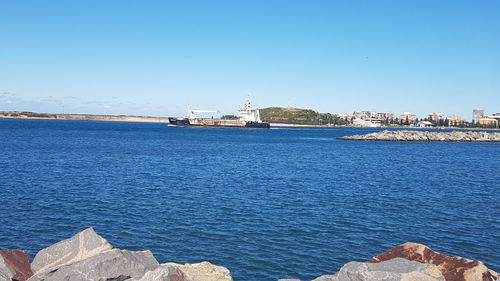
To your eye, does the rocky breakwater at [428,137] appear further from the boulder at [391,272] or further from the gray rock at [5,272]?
the gray rock at [5,272]

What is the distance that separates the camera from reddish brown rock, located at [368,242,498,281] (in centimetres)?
952

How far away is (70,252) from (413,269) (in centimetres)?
754

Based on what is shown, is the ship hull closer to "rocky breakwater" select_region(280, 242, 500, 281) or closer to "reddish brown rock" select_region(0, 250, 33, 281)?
"reddish brown rock" select_region(0, 250, 33, 281)

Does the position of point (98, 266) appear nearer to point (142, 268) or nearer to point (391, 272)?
point (142, 268)

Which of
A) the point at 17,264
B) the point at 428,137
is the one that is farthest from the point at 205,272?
the point at 428,137

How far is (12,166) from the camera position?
41031 millimetres

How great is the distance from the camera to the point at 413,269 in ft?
28.2

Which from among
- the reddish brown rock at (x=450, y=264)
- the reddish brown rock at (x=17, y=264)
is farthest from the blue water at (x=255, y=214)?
the reddish brown rock at (x=17, y=264)

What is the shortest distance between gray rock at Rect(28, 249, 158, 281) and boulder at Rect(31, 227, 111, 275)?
20.6 inches

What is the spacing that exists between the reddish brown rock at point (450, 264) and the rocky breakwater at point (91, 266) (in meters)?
4.55

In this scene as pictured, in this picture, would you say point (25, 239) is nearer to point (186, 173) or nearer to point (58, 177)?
point (58, 177)

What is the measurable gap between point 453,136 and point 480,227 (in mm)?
118786

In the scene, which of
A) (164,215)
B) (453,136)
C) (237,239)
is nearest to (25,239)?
(164,215)

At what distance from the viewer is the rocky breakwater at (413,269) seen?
8.40 m
